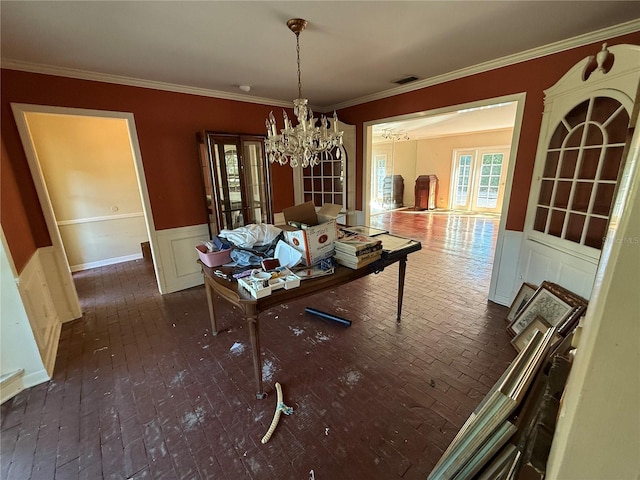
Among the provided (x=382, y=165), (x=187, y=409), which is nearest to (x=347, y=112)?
(x=187, y=409)

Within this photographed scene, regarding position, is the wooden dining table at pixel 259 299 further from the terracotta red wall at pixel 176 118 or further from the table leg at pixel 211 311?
the terracotta red wall at pixel 176 118

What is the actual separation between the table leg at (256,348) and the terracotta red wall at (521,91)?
2.88 meters

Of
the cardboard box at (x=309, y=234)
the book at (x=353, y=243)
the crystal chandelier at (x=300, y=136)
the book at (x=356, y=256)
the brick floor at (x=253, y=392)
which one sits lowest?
the brick floor at (x=253, y=392)

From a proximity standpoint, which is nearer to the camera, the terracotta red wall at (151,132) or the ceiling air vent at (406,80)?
the terracotta red wall at (151,132)

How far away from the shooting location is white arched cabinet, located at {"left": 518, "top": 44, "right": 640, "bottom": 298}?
1951mm

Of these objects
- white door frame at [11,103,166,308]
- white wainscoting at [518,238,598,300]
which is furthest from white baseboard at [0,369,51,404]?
white wainscoting at [518,238,598,300]

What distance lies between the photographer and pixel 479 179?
8320 mm

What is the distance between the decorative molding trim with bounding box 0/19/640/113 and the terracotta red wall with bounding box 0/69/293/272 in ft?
0.17

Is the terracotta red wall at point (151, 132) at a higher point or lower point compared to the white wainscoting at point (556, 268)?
higher

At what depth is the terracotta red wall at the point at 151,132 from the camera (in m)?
2.44

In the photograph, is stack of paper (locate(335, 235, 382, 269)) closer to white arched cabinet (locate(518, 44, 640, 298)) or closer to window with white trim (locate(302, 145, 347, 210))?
white arched cabinet (locate(518, 44, 640, 298))

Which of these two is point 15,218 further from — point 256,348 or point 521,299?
point 521,299

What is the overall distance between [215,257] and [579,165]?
3.12 m

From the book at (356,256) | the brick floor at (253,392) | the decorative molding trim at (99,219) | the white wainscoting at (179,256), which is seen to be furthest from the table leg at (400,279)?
the decorative molding trim at (99,219)
